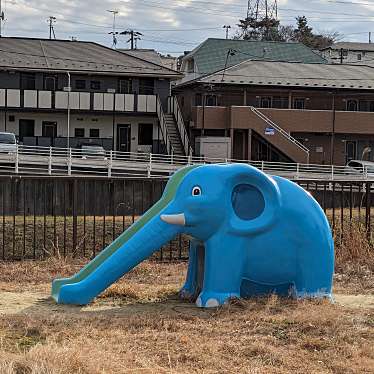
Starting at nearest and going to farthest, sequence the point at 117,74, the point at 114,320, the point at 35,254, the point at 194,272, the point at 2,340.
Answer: the point at 2,340, the point at 114,320, the point at 194,272, the point at 35,254, the point at 117,74

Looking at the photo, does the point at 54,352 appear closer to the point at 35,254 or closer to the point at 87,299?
the point at 87,299

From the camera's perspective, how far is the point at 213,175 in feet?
27.7

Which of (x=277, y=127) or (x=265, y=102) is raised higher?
(x=265, y=102)

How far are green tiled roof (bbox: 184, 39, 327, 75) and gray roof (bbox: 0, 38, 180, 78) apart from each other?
815 centimetres

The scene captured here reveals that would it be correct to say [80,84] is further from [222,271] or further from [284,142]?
[222,271]

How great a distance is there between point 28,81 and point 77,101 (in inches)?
121

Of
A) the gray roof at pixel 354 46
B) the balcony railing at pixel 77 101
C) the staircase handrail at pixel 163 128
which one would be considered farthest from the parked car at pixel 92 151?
the gray roof at pixel 354 46

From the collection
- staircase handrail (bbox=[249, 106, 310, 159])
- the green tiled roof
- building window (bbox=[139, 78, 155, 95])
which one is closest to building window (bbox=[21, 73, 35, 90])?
building window (bbox=[139, 78, 155, 95])

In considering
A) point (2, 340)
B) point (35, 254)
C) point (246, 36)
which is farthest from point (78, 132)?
point (246, 36)

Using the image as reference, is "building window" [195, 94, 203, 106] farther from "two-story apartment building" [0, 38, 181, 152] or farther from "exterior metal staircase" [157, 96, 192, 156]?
"two-story apartment building" [0, 38, 181, 152]

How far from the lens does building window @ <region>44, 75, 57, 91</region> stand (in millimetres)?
39125

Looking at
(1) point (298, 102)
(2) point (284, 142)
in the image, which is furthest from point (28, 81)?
(1) point (298, 102)

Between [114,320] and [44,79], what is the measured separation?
109 ft

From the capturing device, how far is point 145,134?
40625 mm
